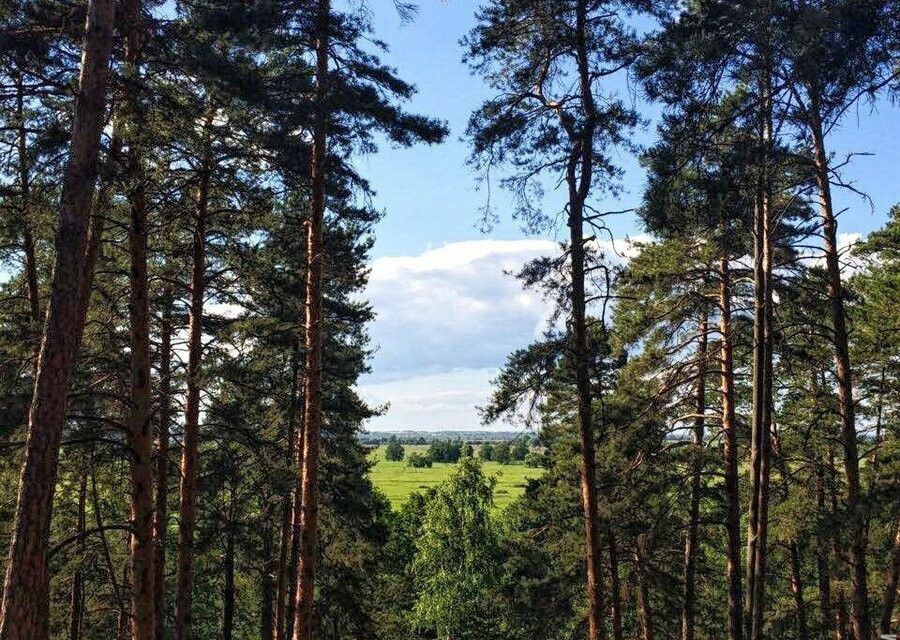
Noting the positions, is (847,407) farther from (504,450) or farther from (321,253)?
(321,253)

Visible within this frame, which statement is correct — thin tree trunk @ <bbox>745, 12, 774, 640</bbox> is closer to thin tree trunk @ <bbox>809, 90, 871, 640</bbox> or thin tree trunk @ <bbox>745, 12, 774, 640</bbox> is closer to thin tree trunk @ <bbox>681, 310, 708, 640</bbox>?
thin tree trunk @ <bbox>809, 90, 871, 640</bbox>

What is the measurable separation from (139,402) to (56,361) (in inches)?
98.5

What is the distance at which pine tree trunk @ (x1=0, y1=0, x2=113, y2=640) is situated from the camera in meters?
6.25

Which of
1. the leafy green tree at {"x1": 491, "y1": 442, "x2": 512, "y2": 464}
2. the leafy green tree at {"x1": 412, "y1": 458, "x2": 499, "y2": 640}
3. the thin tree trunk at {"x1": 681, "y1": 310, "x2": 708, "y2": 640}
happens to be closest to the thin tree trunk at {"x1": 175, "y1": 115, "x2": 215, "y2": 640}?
the leafy green tree at {"x1": 491, "y1": 442, "x2": 512, "y2": 464}

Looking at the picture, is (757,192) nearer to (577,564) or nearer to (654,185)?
(654,185)

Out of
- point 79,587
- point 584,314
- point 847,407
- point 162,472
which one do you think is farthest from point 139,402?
point 79,587

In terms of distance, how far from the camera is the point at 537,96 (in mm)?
11273

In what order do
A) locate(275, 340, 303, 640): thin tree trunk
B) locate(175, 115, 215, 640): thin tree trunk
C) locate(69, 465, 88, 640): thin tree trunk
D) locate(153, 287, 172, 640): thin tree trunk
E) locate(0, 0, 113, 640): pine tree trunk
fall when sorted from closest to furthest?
locate(0, 0, 113, 640): pine tree trunk
locate(175, 115, 215, 640): thin tree trunk
locate(153, 287, 172, 640): thin tree trunk
locate(275, 340, 303, 640): thin tree trunk
locate(69, 465, 88, 640): thin tree trunk

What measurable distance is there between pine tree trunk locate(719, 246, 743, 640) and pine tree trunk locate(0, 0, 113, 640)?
12347mm

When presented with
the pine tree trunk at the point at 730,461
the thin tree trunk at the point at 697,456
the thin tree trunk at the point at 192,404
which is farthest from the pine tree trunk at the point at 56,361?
the pine tree trunk at the point at 730,461

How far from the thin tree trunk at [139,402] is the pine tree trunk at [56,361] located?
3.92ft

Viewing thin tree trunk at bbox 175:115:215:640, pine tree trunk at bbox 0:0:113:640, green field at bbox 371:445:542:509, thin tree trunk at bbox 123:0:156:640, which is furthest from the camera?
green field at bbox 371:445:542:509

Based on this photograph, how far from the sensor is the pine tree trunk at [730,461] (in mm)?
14648

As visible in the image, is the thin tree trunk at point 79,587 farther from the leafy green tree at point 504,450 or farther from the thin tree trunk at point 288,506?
the leafy green tree at point 504,450
